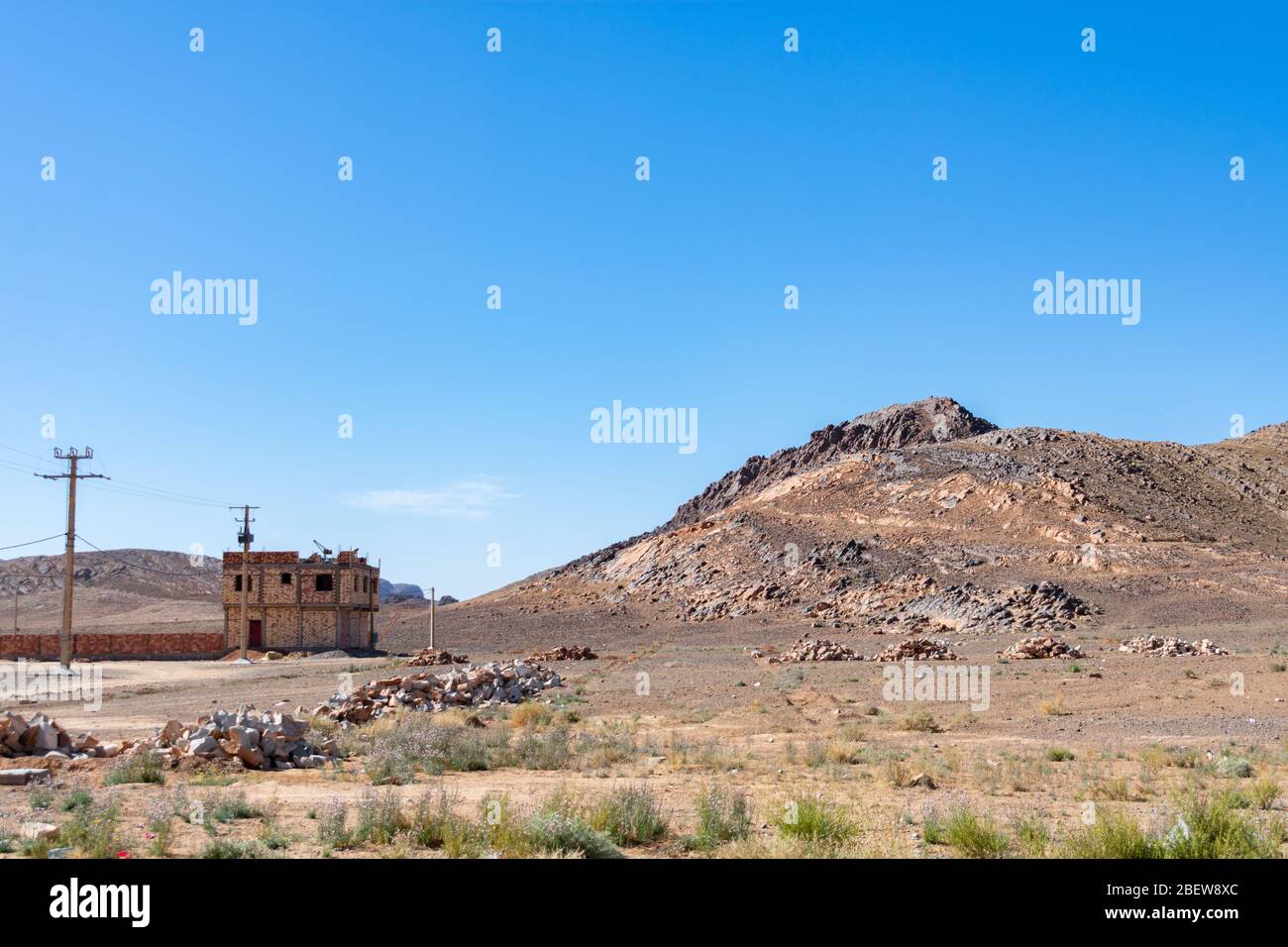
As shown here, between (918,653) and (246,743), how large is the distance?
99.8ft

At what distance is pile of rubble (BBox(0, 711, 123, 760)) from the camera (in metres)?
16.7

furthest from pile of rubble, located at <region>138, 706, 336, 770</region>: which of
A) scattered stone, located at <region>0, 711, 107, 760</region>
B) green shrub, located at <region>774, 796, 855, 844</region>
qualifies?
green shrub, located at <region>774, 796, 855, 844</region>

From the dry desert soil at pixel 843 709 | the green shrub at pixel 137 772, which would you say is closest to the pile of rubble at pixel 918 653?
the dry desert soil at pixel 843 709

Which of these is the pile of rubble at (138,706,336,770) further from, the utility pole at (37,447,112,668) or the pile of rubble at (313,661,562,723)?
the utility pole at (37,447,112,668)

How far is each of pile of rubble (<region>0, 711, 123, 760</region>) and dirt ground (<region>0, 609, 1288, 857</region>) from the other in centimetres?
79

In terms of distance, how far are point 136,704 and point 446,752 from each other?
20099mm

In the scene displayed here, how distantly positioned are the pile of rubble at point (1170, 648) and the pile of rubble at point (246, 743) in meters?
30.6

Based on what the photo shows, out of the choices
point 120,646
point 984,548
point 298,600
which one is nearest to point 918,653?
point 984,548

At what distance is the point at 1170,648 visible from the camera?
37.1 m

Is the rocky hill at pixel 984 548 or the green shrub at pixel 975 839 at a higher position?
the rocky hill at pixel 984 548

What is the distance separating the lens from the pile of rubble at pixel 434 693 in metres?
23.8

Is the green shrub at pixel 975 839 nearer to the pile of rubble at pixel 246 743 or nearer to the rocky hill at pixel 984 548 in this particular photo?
the pile of rubble at pixel 246 743

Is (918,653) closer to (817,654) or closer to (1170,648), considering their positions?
(817,654)
